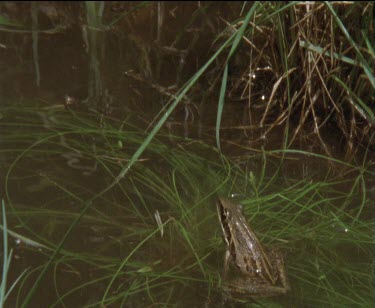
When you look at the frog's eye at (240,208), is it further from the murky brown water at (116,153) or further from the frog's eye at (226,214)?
the murky brown water at (116,153)

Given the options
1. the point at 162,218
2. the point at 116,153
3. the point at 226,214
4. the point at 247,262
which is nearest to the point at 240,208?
the point at 226,214

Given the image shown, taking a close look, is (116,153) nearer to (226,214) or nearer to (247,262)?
(226,214)

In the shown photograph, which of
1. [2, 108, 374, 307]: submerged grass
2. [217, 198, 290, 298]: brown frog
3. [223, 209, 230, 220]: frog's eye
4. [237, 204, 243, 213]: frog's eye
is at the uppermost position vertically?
[237, 204, 243, 213]: frog's eye

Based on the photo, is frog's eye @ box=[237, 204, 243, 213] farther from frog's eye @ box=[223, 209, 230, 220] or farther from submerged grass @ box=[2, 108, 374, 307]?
submerged grass @ box=[2, 108, 374, 307]

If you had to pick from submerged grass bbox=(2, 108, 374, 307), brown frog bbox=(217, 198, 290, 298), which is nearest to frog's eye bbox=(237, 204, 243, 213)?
brown frog bbox=(217, 198, 290, 298)

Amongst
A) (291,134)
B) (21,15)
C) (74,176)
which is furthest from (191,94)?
(21,15)

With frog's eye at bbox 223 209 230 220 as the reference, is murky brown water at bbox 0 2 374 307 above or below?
below

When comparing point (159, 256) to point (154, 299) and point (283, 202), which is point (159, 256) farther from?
point (283, 202)

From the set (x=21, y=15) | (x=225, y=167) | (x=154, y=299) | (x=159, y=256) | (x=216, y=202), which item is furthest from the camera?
(x=21, y=15)
